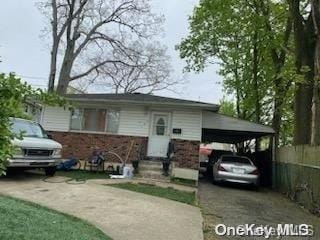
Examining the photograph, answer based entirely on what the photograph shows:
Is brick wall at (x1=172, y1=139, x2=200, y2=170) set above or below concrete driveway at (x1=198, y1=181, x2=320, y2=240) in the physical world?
above

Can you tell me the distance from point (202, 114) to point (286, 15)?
337 inches

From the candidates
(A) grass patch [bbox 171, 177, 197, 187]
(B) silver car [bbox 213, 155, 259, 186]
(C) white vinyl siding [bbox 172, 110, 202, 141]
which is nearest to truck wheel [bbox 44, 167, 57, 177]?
(A) grass patch [bbox 171, 177, 197, 187]

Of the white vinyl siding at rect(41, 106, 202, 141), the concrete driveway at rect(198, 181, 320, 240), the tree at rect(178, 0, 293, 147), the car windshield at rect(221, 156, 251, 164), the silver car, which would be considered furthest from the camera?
the tree at rect(178, 0, 293, 147)

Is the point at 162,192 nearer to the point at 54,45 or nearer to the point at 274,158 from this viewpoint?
the point at 274,158

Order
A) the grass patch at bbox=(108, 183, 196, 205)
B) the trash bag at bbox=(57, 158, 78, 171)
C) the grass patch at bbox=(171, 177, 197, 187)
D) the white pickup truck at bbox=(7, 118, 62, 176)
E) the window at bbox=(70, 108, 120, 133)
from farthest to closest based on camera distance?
the window at bbox=(70, 108, 120, 133) → the trash bag at bbox=(57, 158, 78, 171) → the grass patch at bbox=(171, 177, 197, 187) → the white pickup truck at bbox=(7, 118, 62, 176) → the grass patch at bbox=(108, 183, 196, 205)

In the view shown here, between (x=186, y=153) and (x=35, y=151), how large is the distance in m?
6.96

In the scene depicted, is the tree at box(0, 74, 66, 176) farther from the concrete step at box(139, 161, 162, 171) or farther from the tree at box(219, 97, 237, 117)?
the tree at box(219, 97, 237, 117)

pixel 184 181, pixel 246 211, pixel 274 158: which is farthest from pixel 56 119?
pixel 246 211

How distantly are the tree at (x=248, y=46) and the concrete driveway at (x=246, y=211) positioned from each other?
898 centimetres

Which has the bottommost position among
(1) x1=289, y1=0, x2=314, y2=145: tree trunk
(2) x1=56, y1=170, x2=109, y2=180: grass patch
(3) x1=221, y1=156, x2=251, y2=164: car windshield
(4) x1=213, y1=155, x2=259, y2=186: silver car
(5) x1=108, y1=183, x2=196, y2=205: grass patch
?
Result: (5) x1=108, y1=183, x2=196, y2=205: grass patch

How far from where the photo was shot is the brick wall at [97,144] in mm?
19266

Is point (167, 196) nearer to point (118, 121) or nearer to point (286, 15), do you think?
point (118, 121)

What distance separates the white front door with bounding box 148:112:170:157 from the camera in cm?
1931

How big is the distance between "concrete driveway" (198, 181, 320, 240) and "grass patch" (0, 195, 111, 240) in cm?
235
